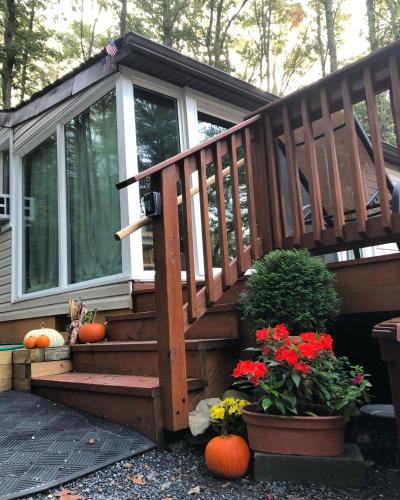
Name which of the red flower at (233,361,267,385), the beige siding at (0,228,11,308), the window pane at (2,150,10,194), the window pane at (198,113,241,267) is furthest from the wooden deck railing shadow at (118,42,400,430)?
the window pane at (2,150,10,194)

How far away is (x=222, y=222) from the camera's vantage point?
2420mm

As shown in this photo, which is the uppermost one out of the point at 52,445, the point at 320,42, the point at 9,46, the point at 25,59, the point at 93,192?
the point at 320,42

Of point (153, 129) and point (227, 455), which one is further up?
point (153, 129)

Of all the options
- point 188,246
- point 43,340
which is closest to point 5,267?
point 43,340

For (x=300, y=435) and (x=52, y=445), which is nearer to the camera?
(x=300, y=435)

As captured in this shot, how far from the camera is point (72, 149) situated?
438 cm

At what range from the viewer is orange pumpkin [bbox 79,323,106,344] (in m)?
3.22

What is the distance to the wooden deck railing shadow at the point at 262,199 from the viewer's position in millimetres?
2020

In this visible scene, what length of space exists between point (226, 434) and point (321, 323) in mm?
664

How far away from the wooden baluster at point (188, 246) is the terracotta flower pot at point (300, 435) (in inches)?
24.9

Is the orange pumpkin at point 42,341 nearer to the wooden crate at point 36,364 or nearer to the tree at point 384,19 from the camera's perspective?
the wooden crate at point 36,364

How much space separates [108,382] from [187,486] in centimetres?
87

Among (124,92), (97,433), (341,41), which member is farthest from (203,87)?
(341,41)

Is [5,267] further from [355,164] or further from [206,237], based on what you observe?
[355,164]
